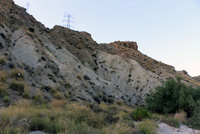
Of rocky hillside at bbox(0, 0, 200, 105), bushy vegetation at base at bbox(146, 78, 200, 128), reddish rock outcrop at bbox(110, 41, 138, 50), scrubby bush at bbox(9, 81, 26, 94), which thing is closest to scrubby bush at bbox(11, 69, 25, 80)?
rocky hillside at bbox(0, 0, 200, 105)

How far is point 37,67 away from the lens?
18.9 metres

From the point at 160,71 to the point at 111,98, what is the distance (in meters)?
22.5

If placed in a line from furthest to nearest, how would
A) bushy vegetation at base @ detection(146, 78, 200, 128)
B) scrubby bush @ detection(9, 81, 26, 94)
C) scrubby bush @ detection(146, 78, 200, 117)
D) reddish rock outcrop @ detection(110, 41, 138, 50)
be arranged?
reddish rock outcrop @ detection(110, 41, 138, 50) < scrubby bush @ detection(146, 78, 200, 117) < bushy vegetation at base @ detection(146, 78, 200, 128) < scrubby bush @ detection(9, 81, 26, 94)

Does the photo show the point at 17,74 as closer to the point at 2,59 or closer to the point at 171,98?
the point at 2,59

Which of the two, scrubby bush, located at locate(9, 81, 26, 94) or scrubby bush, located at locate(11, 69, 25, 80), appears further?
scrubby bush, located at locate(11, 69, 25, 80)

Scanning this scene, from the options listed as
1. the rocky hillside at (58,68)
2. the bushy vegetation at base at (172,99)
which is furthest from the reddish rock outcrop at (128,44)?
the bushy vegetation at base at (172,99)

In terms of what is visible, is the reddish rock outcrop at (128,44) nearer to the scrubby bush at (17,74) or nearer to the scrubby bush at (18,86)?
the scrubby bush at (17,74)

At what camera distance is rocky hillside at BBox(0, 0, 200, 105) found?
50.4ft

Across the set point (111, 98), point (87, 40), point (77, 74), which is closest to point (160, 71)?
point (87, 40)

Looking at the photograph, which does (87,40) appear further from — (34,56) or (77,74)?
(34,56)

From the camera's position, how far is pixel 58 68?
2259 cm

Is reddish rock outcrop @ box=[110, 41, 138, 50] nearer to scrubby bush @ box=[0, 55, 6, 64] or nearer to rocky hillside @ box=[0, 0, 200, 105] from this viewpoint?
rocky hillside @ box=[0, 0, 200, 105]

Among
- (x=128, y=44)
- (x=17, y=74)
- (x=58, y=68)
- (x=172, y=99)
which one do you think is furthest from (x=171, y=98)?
(x=128, y=44)

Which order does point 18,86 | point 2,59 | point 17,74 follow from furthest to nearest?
point 2,59
point 17,74
point 18,86
